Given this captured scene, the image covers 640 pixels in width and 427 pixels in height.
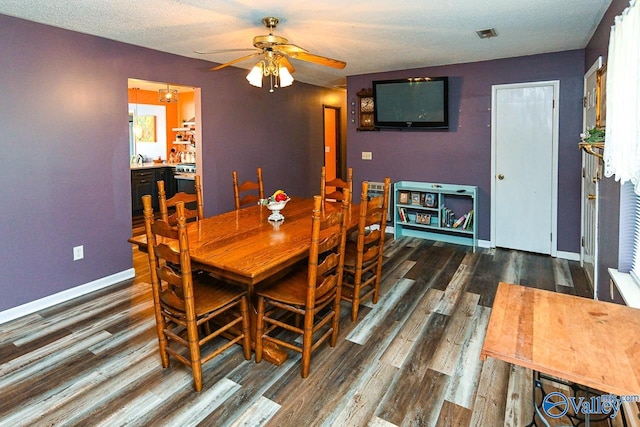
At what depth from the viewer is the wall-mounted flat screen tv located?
17.1 feet

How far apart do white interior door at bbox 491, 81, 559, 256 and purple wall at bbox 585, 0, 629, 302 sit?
1177mm

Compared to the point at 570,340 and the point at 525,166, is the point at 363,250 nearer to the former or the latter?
the point at 570,340

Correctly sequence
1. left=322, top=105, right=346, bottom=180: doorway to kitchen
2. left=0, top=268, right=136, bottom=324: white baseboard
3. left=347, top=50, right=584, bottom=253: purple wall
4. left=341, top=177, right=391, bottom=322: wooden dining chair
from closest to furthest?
left=341, top=177, right=391, bottom=322: wooden dining chair, left=0, top=268, right=136, bottom=324: white baseboard, left=347, top=50, right=584, bottom=253: purple wall, left=322, top=105, right=346, bottom=180: doorway to kitchen

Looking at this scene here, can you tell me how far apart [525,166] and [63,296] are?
16.9 ft

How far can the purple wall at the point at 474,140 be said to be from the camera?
15.0 ft

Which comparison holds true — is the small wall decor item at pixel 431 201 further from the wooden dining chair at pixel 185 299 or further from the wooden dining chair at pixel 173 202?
the wooden dining chair at pixel 185 299

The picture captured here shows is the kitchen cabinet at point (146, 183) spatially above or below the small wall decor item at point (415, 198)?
above

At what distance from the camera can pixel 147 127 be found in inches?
331

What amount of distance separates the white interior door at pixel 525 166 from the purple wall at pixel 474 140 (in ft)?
0.30

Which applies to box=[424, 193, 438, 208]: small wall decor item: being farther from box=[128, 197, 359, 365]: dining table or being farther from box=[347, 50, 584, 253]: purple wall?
box=[128, 197, 359, 365]: dining table

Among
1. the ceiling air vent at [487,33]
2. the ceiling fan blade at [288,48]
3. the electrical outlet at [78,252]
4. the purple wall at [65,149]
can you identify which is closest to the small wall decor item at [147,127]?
the purple wall at [65,149]

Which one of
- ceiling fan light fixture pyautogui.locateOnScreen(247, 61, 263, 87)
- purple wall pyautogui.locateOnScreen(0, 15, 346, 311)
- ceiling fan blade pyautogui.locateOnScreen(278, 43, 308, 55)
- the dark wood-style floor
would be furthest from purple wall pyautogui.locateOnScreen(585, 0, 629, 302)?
purple wall pyautogui.locateOnScreen(0, 15, 346, 311)

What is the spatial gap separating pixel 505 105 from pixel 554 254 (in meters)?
1.90

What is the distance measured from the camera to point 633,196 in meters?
2.42
